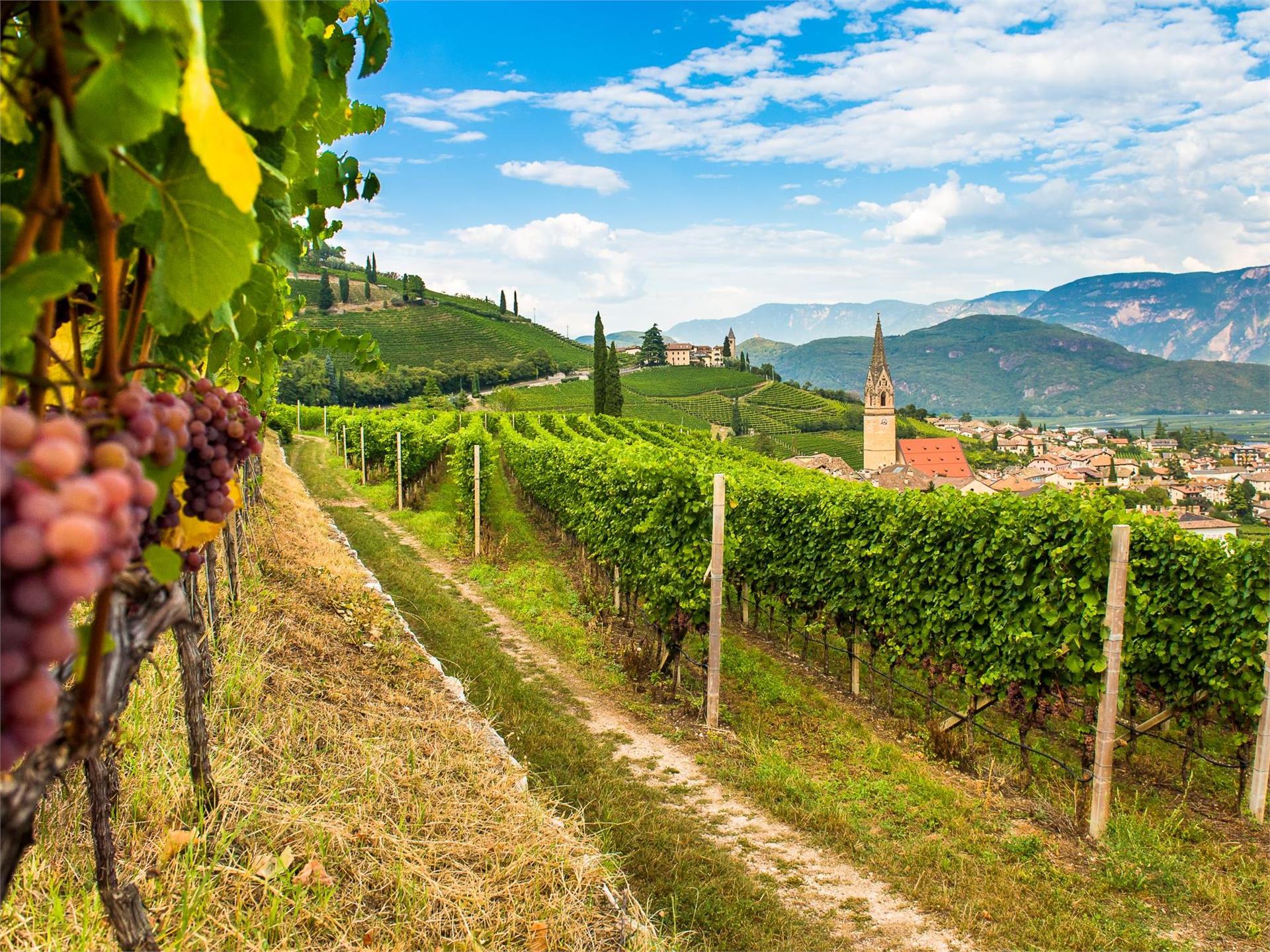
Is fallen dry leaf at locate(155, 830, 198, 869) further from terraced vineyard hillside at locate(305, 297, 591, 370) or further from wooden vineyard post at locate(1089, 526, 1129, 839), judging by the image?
terraced vineyard hillside at locate(305, 297, 591, 370)

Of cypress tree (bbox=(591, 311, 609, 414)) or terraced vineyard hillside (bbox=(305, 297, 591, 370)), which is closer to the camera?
cypress tree (bbox=(591, 311, 609, 414))

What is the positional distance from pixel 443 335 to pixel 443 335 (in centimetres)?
10

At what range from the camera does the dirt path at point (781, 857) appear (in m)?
4.80

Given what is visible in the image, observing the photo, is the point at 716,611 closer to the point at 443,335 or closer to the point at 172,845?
the point at 172,845

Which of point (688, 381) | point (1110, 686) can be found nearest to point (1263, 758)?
point (1110, 686)

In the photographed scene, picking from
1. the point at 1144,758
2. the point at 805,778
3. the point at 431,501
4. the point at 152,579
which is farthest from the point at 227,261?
the point at 431,501

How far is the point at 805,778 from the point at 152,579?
6.43 metres

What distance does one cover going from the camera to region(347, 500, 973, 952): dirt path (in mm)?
4797

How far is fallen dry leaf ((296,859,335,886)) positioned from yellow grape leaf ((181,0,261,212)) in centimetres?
283

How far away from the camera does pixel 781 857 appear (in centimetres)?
556

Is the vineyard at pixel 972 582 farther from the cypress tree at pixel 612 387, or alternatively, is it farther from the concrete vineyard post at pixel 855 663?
the cypress tree at pixel 612 387

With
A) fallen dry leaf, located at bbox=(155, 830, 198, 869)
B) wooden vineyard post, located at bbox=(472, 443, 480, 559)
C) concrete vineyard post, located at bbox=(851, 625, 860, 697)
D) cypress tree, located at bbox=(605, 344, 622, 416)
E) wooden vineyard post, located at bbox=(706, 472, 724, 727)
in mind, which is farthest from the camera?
cypress tree, located at bbox=(605, 344, 622, 416)

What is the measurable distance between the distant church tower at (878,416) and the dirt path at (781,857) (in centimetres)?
9311

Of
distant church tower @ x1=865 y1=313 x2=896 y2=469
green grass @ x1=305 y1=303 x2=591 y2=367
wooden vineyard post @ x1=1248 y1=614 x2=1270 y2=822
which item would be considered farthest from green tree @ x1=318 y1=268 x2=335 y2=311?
wooden vineyard post @ x1=1248 y1=614 x2=1270 y2=822
